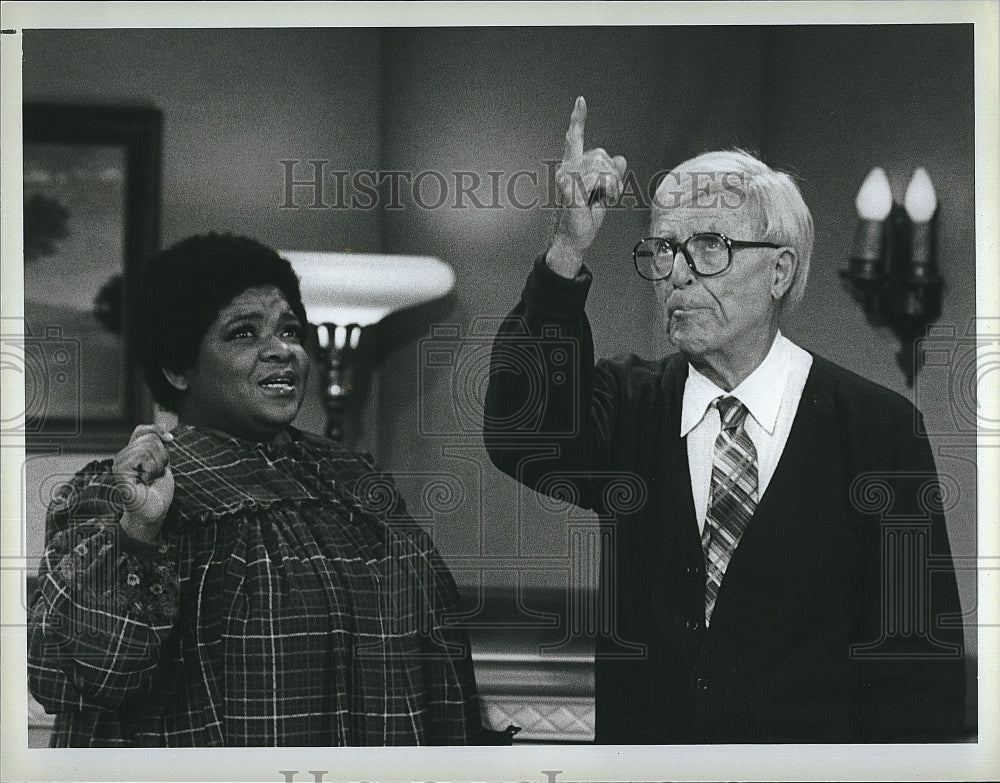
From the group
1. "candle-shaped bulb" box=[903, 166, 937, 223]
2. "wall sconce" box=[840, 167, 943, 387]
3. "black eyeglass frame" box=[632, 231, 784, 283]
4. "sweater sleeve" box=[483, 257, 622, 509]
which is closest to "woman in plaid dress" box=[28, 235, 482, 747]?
"sweater sleeve" box=[483, 257, 622, 509]

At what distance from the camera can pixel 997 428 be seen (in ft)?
6.61

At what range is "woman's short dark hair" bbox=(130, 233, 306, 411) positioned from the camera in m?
1.96

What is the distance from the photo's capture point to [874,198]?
77.5 inches

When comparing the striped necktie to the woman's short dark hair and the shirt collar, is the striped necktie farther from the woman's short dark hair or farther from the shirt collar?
the woman's short dark hair

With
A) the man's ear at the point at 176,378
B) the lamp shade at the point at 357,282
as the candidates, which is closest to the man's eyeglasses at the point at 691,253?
the lamp shade at the point at 357,282

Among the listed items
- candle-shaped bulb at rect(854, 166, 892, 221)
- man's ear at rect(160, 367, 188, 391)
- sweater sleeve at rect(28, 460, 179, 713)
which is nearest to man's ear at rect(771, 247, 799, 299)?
candle-shaped bulb at rect(854, 166, 892, 221)

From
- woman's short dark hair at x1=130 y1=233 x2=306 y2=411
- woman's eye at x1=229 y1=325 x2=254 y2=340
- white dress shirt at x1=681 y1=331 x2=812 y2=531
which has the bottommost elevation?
white dress shirt at x1=681 y1=331 x2=812 y2=531

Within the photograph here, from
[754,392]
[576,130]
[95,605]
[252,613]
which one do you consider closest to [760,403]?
[754,392]

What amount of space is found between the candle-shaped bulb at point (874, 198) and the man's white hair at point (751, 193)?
0.09 metres

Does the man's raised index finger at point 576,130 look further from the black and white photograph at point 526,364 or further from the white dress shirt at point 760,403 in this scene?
the white dress shirt at point 760,403

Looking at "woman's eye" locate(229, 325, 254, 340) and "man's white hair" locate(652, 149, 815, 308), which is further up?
"man's white hair" locate(652, 149, 815, 308)

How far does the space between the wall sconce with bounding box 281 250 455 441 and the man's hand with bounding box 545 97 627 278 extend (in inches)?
11.1

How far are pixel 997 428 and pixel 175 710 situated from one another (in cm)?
151

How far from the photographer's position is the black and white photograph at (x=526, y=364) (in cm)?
196
